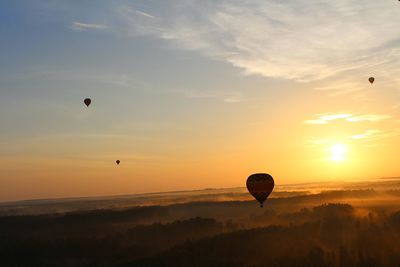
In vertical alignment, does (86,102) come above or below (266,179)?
above

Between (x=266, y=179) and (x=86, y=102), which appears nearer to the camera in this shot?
(x=86, y=102)
